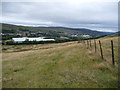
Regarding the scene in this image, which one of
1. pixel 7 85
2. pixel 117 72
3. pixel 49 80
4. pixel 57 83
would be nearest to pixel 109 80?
pixel 117 72

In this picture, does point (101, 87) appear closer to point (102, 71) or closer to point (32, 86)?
point (102, 71)

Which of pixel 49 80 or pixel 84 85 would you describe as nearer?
pixel 84 85

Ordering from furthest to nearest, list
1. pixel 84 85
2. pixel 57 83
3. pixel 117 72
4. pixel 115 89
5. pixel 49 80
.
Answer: pixel 117 72
pixel 49 80
pixel 57 83
pixel 84 85
pixel 115 89

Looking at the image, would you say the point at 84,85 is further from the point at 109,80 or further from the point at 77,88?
the point at 109,80

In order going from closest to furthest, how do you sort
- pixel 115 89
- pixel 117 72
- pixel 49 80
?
pixel 115 89 < pixel 49 80 < pixel 117 72

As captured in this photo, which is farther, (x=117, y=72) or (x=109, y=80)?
(x=117, y=72)

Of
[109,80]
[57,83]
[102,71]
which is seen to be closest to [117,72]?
[102,71]

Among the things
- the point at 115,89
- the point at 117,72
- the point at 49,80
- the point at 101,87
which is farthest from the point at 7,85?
the point at 117,72

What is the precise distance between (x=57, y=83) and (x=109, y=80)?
357 centimetres

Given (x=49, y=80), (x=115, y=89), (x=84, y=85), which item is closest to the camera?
(x=115, y=89)

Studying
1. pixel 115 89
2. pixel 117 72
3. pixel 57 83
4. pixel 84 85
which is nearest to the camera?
pixel 115 89

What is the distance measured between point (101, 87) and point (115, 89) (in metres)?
0.76

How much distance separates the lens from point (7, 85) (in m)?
7.98

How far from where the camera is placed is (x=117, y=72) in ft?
29.7
